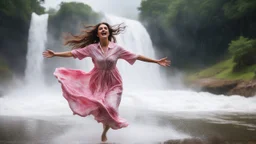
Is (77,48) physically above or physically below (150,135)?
above

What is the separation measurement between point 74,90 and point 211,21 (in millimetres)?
25299

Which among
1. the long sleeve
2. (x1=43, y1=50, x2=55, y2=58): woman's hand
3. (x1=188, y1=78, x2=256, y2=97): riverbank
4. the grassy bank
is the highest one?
the grassy bank

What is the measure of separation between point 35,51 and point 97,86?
68.6ft

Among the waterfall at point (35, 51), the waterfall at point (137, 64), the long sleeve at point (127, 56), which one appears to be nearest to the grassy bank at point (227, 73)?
the waterfall at point (137, 64)

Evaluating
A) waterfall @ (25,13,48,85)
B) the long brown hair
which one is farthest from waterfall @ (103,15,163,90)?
the long brown hair

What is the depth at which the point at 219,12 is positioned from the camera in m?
27.2

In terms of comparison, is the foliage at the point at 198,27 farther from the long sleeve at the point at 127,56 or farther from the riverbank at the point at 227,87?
the long sleeve at the point at 127,56

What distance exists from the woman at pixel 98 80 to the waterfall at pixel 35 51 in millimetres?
20066

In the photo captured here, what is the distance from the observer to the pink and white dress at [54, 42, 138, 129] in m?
4.35

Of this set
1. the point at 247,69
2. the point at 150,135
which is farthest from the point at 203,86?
the point at 150,135

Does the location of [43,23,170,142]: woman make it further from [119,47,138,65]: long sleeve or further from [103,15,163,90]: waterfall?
[103,15,163,90]: waterfall

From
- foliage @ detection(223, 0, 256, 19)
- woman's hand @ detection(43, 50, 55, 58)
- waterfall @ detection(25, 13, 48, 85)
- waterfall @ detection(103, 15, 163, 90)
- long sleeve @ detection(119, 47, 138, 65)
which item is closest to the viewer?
woman's hand @ detection(43, 50, 55, 58)

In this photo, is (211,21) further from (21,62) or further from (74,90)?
(74,90)

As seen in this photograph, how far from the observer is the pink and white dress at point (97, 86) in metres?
4.35
